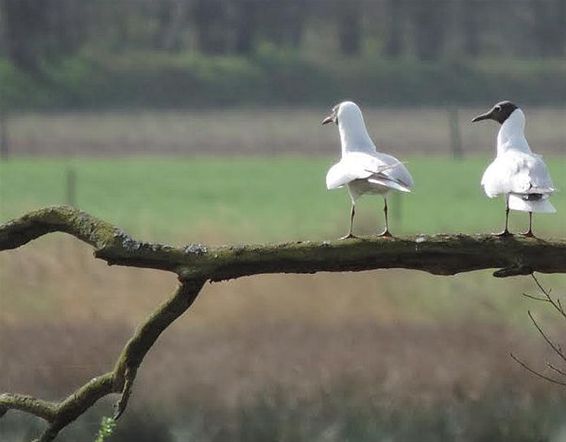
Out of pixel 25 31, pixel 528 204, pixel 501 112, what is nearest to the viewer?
pixel 528 204

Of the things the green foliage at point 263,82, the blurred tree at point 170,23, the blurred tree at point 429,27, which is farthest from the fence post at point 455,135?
the blurred tree at point 170,23

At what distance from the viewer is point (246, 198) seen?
93.5ft

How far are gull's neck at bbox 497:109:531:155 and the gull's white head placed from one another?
0.40m

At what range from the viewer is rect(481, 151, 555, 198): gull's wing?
16.8 feet

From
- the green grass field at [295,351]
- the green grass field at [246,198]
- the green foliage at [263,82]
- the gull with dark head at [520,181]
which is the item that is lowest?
the green grass field at [295,351]

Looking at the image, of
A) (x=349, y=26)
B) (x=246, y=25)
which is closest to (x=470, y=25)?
(x=349, y=26)

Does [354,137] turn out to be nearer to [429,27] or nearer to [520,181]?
[520,181]

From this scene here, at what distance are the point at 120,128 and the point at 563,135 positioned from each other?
900cm

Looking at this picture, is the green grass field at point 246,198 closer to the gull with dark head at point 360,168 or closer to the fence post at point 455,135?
the fence post at point 455,135

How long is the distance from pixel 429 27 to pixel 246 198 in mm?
19446

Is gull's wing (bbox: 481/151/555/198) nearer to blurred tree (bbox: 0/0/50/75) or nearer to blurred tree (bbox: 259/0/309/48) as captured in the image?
blurred tree (bbox: 0/0/50/75)

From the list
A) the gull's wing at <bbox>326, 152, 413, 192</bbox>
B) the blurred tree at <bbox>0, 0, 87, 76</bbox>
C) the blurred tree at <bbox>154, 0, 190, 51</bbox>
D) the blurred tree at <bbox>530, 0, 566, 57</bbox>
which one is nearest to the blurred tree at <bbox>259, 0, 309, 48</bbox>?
the blurred tree at <bbox>154, 0, 190, 51</bbox>

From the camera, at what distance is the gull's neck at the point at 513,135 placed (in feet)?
18.7

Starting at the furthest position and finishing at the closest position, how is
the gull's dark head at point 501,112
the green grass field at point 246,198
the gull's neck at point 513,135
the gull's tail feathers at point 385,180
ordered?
the green grass field at point 246,198 < the gull's dark head at point 501,112 < the gull's neck at point 513,135 < the gull's tail feathers at point 385,180
